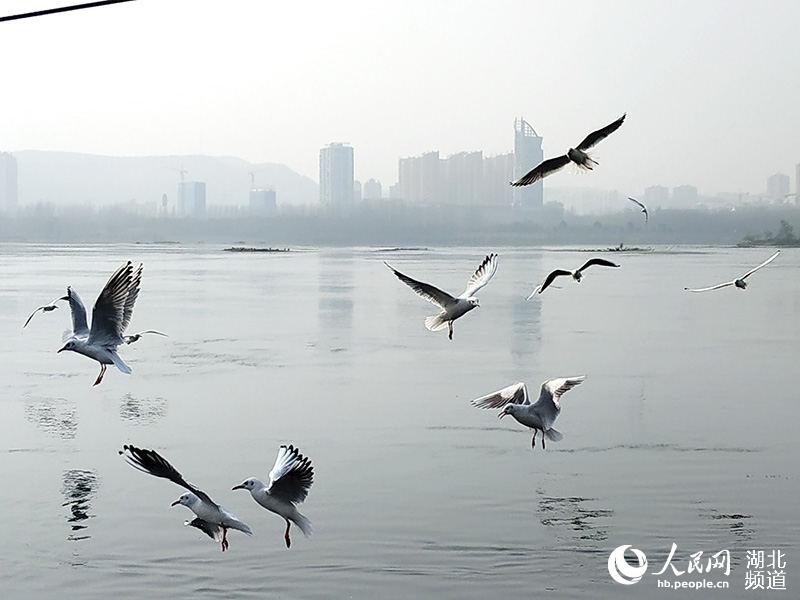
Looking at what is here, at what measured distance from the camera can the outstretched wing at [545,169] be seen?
667cm

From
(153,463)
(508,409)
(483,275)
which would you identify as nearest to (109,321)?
(483,275)

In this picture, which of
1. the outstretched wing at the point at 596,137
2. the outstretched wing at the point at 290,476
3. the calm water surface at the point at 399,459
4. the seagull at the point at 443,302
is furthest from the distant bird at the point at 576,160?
the calm water surface at the point at 399,459

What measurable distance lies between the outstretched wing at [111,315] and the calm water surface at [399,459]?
4.64 feet

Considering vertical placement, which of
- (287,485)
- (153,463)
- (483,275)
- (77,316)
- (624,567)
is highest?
(483,275)

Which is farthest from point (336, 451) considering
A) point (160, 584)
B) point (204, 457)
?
point (160, 584)

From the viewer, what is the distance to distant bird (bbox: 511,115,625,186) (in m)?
6.52

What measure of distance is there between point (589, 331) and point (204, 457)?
501 inches

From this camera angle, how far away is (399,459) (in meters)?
10.9

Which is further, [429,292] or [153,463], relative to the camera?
[429,292]

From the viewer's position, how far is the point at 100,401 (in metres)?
14.4

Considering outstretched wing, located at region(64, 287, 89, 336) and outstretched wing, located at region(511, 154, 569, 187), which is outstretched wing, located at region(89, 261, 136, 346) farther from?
outstretched wing, located at region(511, 154, 569, 187)

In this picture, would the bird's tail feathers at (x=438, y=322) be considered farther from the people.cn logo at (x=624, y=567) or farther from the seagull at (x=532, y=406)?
the people.cn logo at (x=624, y=567)

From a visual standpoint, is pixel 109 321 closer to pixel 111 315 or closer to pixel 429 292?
pixel 111 315

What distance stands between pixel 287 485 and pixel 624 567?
286 cm
